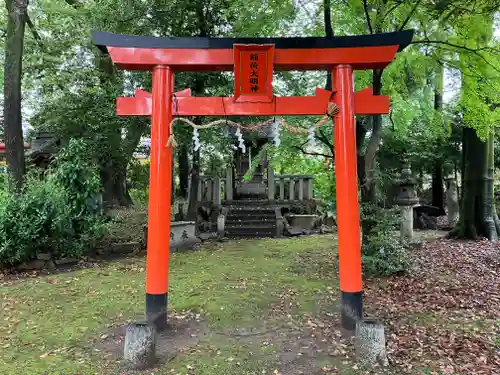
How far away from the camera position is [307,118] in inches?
443

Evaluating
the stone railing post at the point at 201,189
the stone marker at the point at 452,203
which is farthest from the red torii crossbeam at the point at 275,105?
the stone marker at the point at 452,203

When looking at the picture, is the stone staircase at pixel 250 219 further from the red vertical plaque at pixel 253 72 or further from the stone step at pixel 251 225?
the red vertical plaque at pixel 253 72

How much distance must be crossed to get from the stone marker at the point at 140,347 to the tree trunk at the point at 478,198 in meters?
9.77

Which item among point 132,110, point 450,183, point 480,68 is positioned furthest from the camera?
point 450,183

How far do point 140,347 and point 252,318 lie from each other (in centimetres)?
189

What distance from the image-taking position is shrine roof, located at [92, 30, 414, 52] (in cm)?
502

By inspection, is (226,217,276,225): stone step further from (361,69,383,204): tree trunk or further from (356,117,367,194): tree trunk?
(361,69,383,204): tree trunk

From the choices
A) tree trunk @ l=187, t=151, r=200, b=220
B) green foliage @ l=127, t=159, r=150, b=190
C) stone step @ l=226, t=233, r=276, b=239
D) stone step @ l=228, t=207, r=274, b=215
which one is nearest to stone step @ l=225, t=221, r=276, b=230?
stone step @ l=226, t=233, r=276, b=239

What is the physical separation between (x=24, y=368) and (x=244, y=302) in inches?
124

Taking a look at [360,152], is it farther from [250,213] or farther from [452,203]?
[452,203]

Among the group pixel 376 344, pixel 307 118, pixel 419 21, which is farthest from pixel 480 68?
pixel 376 344

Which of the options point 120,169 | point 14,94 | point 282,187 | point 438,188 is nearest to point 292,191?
point 282,187

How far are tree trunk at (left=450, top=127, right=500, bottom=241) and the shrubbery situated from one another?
10.0 meters

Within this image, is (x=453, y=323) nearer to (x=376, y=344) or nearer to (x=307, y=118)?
(x=376, y=344)
